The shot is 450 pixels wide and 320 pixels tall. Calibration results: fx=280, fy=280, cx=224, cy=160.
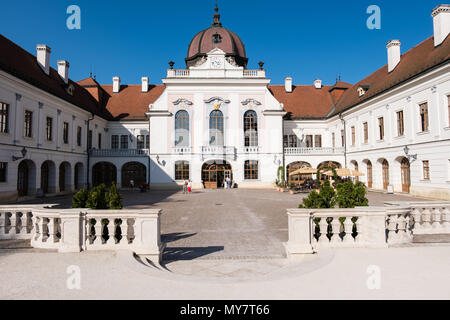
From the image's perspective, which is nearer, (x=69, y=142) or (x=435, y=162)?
(x=435, y=162)

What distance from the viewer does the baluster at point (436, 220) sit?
7.74 meters

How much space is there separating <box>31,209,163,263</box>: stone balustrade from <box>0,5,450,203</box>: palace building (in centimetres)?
1492

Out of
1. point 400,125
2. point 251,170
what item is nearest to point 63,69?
point 251,170

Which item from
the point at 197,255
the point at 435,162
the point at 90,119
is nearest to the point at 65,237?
the point at 197,255

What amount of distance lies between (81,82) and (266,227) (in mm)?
34829

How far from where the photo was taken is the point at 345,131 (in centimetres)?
3047

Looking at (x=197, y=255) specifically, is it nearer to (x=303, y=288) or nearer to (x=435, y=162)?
(x=303, y=288)

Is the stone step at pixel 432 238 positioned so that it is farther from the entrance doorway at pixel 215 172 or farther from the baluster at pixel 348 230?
the entrance doorway at pixel 215 172

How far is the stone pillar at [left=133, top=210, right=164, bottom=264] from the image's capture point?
5809 millimetres

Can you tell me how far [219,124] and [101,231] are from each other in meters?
25.0

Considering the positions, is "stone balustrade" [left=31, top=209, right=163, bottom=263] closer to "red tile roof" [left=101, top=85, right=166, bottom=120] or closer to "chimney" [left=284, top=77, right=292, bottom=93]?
"red tile roof" [left=101, top=85, right=166, bottom=120]

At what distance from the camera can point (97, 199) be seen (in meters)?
7.04

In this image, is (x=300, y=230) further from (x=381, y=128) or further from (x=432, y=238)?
(x=381, y=128)
